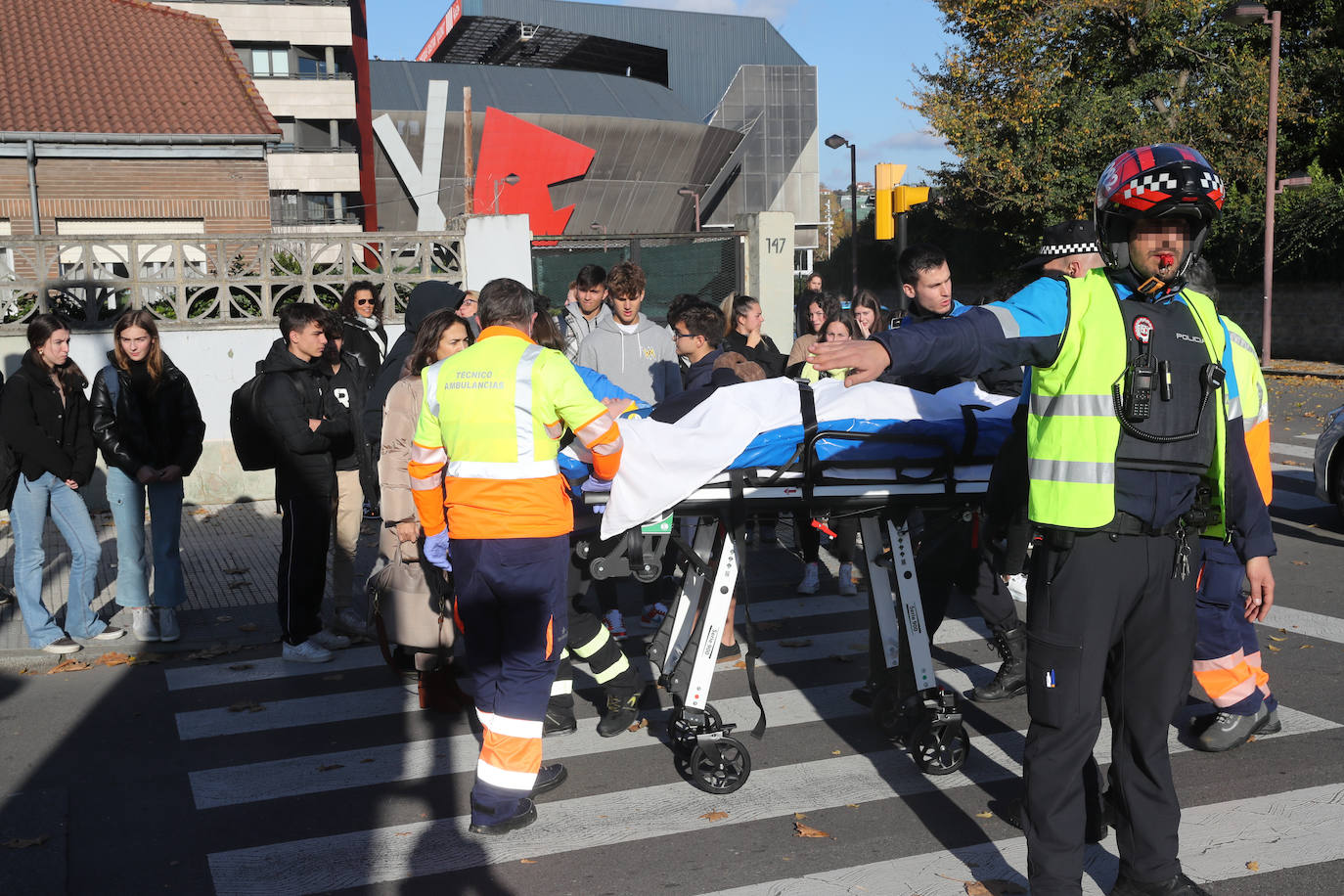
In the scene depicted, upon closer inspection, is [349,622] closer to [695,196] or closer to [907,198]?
[907,198]

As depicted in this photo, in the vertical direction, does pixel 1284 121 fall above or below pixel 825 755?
above

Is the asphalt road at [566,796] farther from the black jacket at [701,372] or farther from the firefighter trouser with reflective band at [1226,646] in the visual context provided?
the black jacket at [701,372]

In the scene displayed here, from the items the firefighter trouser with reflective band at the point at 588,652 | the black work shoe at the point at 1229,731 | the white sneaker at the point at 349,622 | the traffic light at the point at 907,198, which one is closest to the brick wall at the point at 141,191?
the traffic light at the point at 907,198

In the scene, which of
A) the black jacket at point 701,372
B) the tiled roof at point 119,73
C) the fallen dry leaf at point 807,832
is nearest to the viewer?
the fallen dry leaf at point 807,832

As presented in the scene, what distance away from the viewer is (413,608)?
571cm

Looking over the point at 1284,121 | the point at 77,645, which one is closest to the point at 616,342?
the point at 77,645

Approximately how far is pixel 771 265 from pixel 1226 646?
11.9 m

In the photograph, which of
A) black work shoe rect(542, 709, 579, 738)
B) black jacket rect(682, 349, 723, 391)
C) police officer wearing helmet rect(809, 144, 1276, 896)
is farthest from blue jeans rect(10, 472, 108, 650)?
police officer wearing helmet rect(809, 144, 1276, 896)

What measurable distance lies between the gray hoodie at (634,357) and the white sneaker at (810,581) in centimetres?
174

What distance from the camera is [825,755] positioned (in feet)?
17.6

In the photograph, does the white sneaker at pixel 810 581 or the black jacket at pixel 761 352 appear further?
the black jacket at pixel 761 352

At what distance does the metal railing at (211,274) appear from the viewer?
12008 mm

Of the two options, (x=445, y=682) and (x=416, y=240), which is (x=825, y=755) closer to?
(x=445, y=682)

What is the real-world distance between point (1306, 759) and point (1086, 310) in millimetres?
2901
